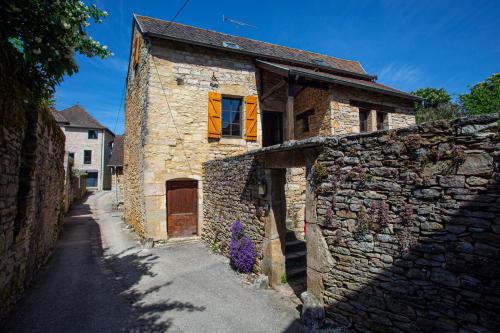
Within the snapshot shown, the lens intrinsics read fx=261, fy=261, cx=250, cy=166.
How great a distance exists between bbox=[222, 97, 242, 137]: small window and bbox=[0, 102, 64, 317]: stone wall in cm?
530

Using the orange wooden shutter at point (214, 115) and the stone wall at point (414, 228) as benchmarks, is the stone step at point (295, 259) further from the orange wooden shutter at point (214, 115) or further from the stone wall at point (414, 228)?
the orange wooden shutter at point (214, 115)

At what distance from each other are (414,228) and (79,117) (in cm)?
3416

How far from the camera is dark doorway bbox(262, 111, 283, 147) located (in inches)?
446

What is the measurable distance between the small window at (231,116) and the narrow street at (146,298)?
4.43m

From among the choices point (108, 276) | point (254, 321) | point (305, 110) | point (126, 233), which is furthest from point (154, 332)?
point (305, 110)

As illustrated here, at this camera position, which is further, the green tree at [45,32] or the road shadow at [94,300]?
the road shadow at [94,300]

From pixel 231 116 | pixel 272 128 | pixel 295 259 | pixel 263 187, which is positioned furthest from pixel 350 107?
pixel 295 259

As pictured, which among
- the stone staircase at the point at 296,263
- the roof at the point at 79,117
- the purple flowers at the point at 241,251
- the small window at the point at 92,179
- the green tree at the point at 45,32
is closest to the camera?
the green tree at the point at 45,32

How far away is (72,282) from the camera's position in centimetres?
553

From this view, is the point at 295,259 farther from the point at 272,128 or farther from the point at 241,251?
the point at 272,128

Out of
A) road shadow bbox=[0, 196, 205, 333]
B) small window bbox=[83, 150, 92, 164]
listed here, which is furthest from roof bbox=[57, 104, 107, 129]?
road shadow bbox=[0, 196, 205, 333]

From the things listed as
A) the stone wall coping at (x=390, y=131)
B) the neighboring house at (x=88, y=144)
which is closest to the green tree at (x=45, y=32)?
the stone wall coping at (x=390, y=131)

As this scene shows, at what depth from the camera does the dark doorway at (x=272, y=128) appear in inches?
446

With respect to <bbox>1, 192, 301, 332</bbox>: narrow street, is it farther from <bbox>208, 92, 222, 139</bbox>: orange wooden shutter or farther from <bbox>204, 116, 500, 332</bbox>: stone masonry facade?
<bbox>208, 92, 222, 139</bbox>: orange wooden shutter
